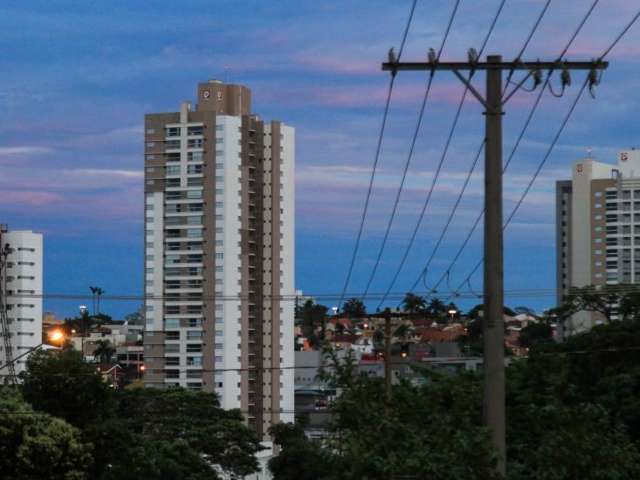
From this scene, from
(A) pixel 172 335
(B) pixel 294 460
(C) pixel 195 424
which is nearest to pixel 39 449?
(B) pixel 294 460

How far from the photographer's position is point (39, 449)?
60.5 metres

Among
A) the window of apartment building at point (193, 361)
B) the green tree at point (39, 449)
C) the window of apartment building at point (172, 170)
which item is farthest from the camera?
the window of apartment building at point (172, 170)

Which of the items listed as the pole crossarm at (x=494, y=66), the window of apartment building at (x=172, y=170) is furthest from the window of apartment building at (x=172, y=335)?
the pole crossarm at (x=494, y=66)

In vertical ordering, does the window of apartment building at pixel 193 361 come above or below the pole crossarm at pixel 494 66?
below

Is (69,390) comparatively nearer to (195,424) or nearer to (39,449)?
(39,449)

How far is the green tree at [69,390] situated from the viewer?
6588 cm

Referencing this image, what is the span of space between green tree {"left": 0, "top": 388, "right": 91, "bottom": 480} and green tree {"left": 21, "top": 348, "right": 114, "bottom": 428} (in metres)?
3.69

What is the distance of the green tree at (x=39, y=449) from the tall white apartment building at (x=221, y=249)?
10517 cm

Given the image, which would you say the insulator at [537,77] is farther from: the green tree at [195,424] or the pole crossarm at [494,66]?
the green tree at [195,424]

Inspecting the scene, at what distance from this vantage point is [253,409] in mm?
167375

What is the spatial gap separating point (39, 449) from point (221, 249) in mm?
114579

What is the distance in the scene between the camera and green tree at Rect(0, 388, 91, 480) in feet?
198

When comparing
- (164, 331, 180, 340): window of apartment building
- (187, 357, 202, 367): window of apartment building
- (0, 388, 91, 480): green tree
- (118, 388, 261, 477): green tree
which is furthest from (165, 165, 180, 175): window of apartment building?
(0, 388, 91, 480): green tree

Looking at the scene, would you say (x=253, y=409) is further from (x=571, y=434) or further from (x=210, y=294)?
(x=571, y=434)
